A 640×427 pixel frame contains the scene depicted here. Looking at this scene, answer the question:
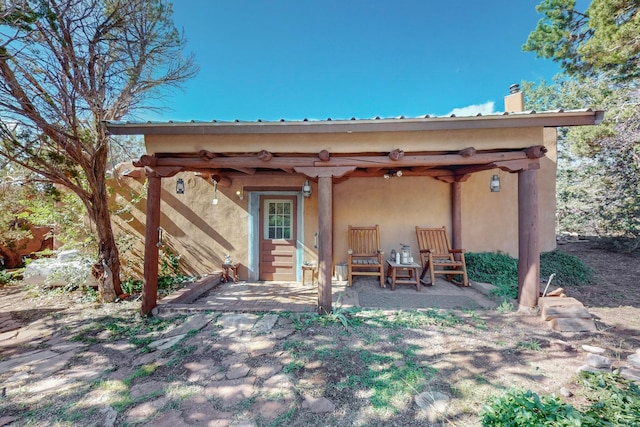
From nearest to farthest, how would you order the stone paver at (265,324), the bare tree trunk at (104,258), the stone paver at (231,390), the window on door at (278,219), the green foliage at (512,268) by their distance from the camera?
the stone paver at (231,390) < the stone paver at (265,324) < the bare tree trunk at (104,258) < the green foliage at (512,268) < the window on door at (278,219)

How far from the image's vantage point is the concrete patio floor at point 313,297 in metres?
3.71

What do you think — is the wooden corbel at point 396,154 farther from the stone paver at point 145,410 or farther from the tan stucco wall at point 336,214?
the stone paver at point 145,410

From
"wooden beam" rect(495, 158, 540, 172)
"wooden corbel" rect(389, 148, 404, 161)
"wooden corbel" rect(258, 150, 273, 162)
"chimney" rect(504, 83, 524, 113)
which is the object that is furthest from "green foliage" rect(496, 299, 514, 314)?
"chimney" rect(504, 83, 524, 113)

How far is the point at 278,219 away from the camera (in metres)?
5.59

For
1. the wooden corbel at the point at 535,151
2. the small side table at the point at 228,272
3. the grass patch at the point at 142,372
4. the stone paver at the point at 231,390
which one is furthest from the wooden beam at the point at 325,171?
the small side table at the point at 228,272

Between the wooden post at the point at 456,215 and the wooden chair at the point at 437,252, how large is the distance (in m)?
0.18

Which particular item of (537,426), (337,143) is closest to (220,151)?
(337,143)

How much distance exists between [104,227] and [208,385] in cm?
363

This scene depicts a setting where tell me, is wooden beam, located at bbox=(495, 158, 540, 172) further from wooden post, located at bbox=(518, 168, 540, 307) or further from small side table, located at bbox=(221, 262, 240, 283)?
small side table, located at bbox=(221, 262, 240, 283)

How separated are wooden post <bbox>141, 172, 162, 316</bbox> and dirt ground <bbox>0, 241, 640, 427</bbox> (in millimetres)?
331

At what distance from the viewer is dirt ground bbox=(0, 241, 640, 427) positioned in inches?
73.2

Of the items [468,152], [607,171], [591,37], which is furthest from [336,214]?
[607,171]

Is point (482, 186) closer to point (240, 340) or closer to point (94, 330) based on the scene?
point (240, 340)

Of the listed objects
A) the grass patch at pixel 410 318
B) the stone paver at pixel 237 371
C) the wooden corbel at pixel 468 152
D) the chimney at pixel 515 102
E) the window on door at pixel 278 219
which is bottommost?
the stone paver at pixel 237 371
